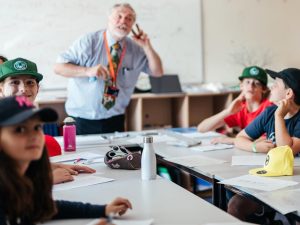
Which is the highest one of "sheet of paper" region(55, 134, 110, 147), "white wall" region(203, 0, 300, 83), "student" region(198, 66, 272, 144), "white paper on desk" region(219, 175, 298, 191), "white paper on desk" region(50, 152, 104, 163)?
"white wall" region(203, 0, 300, 83)

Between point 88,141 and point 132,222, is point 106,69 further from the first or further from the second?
point 132,222

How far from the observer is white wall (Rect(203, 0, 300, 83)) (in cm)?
487

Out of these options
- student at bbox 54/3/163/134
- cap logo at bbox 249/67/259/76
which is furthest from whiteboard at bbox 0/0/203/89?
cap logo at bbox 249/67/259/76

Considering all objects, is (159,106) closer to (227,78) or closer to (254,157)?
(227,78)

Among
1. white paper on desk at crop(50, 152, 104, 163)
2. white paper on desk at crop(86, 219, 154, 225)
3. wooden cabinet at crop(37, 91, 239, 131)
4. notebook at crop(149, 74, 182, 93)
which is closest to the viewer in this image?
white paper on desk at crop(86, 219, 154, 225)

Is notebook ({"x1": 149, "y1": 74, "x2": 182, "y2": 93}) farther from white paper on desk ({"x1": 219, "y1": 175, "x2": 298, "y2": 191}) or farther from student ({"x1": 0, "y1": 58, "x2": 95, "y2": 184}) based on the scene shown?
white paper on desk ({"x1": 219, "y1": 175, "x2": 298, "y2": 191})

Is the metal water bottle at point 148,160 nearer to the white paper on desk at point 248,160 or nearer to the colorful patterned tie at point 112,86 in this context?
the white paper on desk at point 248,160

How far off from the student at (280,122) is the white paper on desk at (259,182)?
0.34 m

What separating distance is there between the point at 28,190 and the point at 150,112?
11.7 ft

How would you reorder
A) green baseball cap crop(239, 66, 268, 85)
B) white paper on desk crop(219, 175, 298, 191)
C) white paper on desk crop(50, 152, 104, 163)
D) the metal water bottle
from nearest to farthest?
→ white paper on desk crop(219, 175, 298, 191)
the metal water bottle
white paper on desk crop(50, 152, 104, 163)
green baseball cap crop(239, 66, 268, 85)

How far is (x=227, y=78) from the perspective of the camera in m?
4.99

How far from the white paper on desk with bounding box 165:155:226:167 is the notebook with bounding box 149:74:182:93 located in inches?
79.7

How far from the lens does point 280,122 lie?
91.4 inches

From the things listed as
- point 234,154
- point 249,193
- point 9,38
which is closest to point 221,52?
point 9,38
